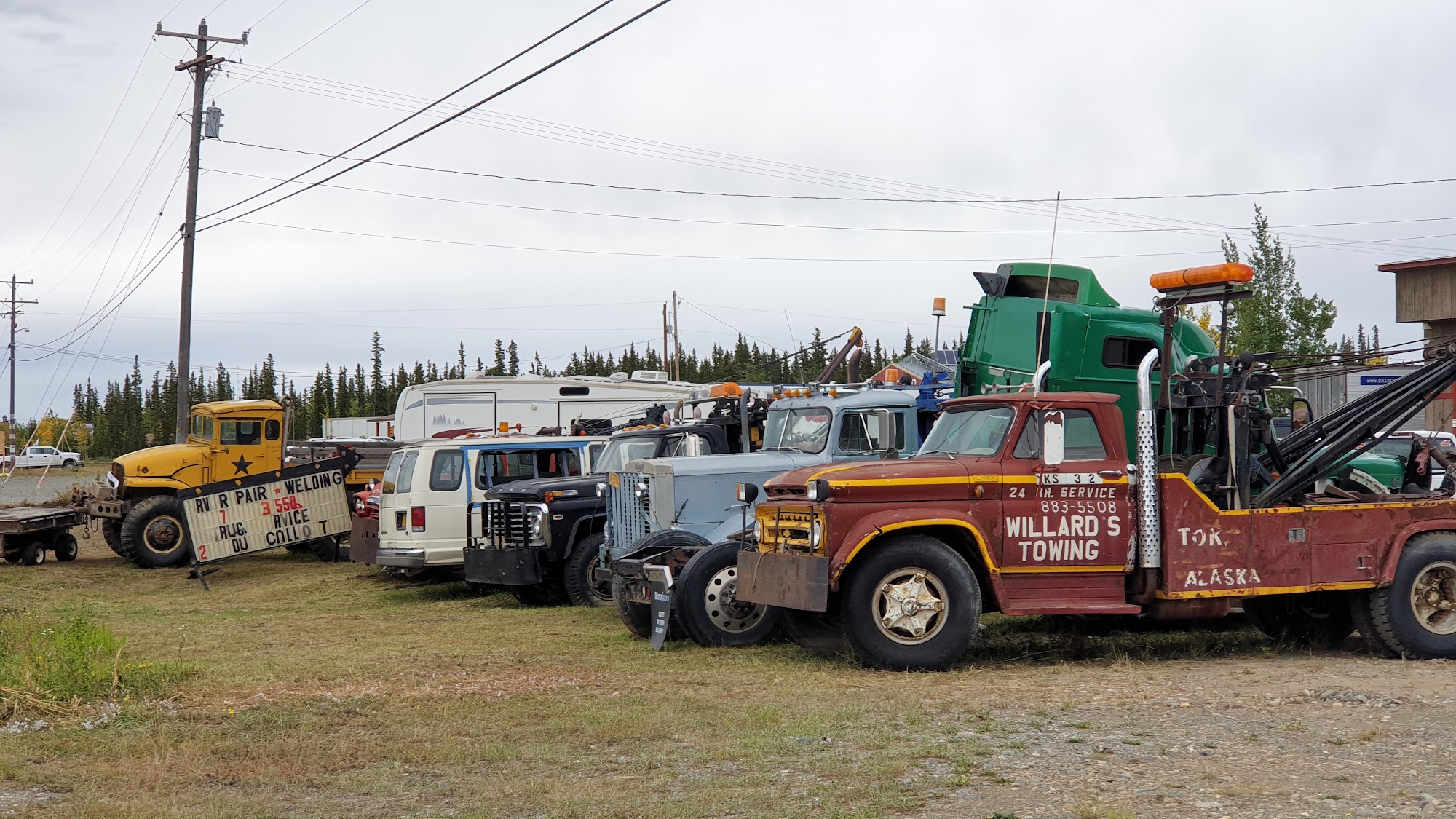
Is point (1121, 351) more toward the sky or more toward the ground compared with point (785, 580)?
more toward the sky

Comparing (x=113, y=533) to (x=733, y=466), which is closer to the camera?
(x=733, y=466)

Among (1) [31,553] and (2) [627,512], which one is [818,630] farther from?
(1) [31,553]

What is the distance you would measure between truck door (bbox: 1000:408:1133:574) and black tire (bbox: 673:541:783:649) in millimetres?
2437

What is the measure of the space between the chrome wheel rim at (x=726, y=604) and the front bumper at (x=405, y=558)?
6.62m

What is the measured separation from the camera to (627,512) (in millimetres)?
13695

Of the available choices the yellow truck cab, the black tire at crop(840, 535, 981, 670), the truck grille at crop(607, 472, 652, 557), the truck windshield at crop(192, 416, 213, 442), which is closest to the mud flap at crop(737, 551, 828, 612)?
the black tire at crop(840, 535, 981, 670)

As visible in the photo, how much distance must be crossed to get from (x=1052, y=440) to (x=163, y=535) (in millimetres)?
17703

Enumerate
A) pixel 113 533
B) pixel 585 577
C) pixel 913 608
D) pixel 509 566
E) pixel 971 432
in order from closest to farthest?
pixel 913 608
pixel 971 432
pixel 509 566
pixel 585 577
pixel 113 533

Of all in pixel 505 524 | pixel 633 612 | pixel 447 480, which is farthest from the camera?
pixel 447 480

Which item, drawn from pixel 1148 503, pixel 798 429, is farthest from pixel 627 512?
pixel 1148 503

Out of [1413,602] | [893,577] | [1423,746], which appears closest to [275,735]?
[893,577]

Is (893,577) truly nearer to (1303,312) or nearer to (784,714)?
(784,714)

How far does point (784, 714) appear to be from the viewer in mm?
8016

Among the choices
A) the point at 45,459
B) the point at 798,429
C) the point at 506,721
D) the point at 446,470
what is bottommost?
the point at 506,721
